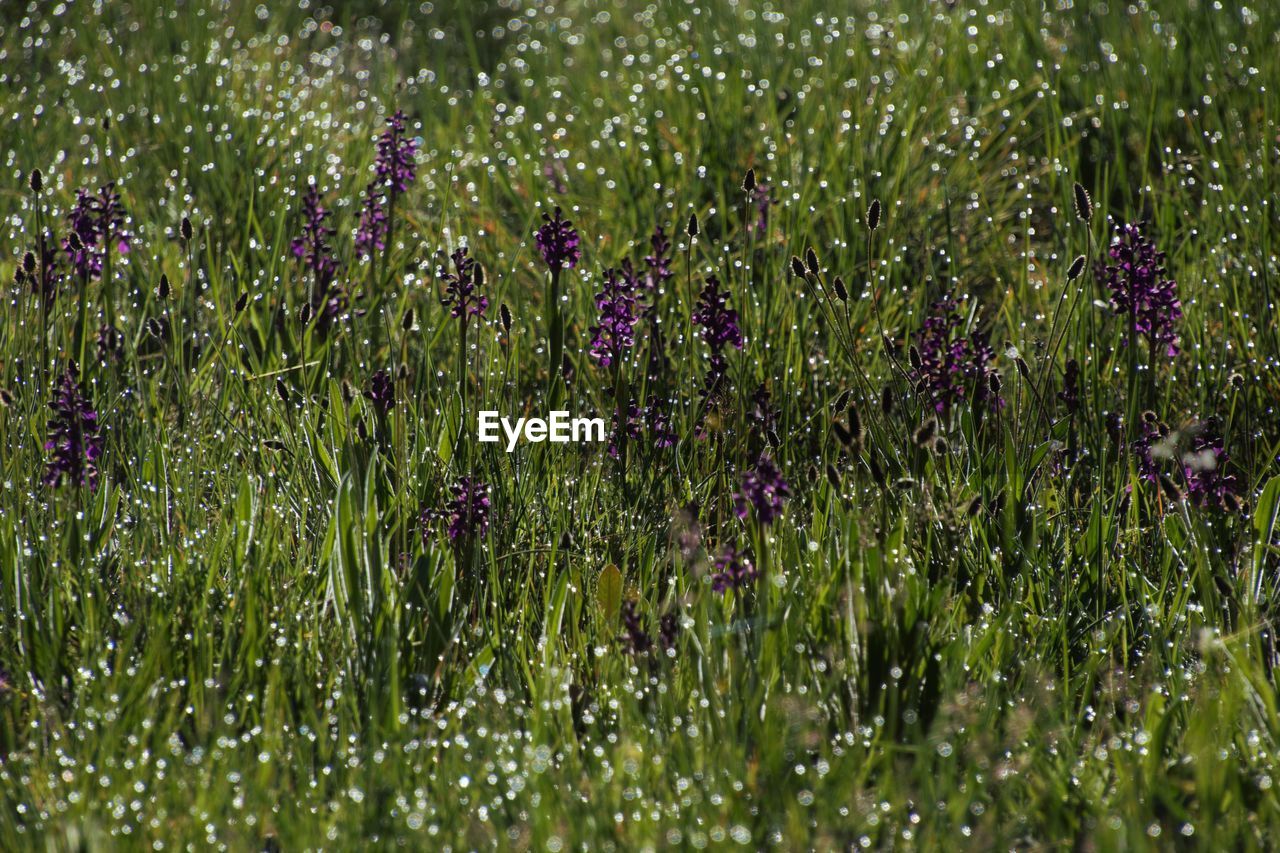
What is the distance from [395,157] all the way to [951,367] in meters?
1.62

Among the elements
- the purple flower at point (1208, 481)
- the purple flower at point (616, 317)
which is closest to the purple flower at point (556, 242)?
the purple flower at point (616, 317)

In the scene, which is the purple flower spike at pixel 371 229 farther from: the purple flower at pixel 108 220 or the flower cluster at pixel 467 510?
the flower cluster at pixel 467 510

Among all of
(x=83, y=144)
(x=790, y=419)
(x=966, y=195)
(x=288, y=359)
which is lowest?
(x=790, y=419)

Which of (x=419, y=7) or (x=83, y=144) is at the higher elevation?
(x=419, y=7)

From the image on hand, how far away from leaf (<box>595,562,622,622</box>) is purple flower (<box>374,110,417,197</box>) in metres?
1.56

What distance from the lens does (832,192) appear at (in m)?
3.67

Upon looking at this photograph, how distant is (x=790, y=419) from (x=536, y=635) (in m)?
0.99

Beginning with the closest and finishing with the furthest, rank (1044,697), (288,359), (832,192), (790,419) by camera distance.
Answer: (1044,697) → (790,419) → (288,359) → (832,192)

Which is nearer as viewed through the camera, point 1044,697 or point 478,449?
Answer: point 1044,697

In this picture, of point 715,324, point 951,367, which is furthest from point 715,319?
point 951,367

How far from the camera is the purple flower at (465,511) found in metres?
2.19

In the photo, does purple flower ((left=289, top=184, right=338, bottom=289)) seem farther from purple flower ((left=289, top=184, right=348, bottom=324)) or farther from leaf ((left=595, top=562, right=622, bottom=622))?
leaf ((left=595, top=562, right=622, bottom=622))

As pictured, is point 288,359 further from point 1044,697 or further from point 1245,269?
point 1245,269

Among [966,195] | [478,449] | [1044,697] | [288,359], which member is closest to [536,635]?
[478,449]
